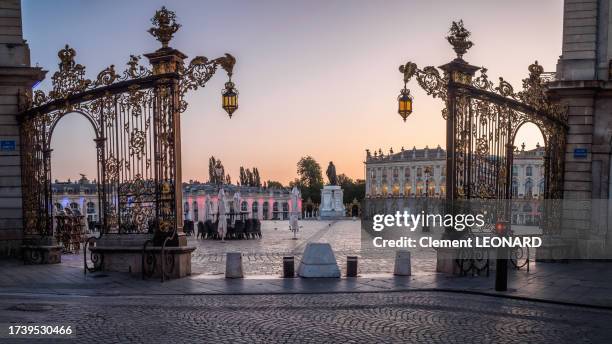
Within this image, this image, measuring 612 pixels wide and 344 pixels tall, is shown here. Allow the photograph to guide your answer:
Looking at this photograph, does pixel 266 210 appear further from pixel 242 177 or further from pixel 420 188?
pixel 420 188

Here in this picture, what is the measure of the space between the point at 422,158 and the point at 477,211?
321 ft

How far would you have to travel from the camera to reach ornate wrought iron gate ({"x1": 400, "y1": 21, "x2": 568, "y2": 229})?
14844 mm

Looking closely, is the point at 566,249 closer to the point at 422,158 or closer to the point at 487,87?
the point at 487,87

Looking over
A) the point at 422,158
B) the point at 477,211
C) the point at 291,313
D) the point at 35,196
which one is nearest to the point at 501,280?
the point at 477,211

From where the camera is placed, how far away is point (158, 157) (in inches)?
546

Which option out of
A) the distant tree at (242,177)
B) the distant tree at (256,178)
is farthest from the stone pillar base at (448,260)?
the distant tree at (242,177)

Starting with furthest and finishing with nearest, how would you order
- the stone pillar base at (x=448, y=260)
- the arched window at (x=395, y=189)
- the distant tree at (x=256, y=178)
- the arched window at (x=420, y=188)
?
the distant tree at (x=256, y=178) < the arched window at (x=395, y=189) < the arched window at (x=420, y=188) < the stone pillar base at (x=448, y=260)

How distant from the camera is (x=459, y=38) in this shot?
14836 millimetres

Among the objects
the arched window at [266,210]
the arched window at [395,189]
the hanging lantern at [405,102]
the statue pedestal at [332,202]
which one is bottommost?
the arched window at [266,210]

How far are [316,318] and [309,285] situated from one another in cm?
317

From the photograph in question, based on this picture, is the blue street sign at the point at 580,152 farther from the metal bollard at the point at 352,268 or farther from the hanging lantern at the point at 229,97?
the hanging lantern at the point at 229,97

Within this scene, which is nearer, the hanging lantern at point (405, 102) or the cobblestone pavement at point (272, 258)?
the hanging lantern at point (405, 102)

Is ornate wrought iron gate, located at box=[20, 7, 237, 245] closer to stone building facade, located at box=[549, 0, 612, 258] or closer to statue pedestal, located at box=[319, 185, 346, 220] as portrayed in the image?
stone building facade, located at box=[549, 0, 612, 258]

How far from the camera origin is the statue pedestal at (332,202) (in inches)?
2335
